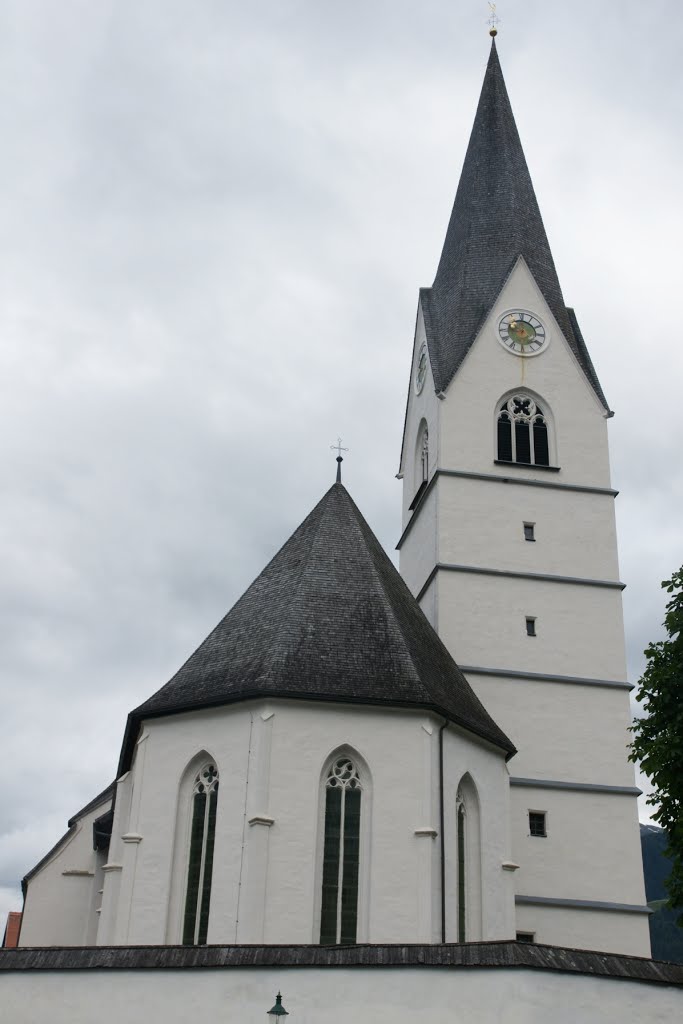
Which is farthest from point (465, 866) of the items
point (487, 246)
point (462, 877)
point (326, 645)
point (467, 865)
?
point (487, 246)

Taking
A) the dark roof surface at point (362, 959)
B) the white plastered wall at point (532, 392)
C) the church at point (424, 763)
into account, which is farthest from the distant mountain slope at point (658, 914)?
the dark roof surface at point (362, 959)

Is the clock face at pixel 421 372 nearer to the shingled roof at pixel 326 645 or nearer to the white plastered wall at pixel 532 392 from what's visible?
the white plastered wall at pixel 532 392

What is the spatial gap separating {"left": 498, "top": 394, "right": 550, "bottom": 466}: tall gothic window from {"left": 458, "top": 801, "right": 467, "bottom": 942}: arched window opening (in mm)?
11383

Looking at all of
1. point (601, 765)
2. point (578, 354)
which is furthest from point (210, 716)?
point (578, 354)

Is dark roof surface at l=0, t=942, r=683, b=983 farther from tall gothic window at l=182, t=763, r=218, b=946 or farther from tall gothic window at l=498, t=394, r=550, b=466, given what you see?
tall gothic window at l=498, t=394, r=550, b=466

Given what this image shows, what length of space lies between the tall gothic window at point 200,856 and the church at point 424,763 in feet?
0.15

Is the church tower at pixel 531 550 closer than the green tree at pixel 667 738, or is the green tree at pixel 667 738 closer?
the green tree at pixel 667 738

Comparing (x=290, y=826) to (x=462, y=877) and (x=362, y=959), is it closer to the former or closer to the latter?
(x=462, y=877)

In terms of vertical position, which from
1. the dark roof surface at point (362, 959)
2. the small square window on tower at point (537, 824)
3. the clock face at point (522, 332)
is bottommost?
the dark roof surface at point (362, 959)

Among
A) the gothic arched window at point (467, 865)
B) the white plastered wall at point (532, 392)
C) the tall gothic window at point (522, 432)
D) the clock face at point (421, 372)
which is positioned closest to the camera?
the gothic arched window at point (467, 865)

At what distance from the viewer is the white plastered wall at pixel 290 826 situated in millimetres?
18594

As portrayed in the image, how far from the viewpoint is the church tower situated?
2511 centimetres

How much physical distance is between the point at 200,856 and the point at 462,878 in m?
4.66

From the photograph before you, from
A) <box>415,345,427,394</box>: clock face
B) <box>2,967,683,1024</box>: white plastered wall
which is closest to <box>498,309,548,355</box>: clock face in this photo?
<box>415,345,427,394</box>: clock face
